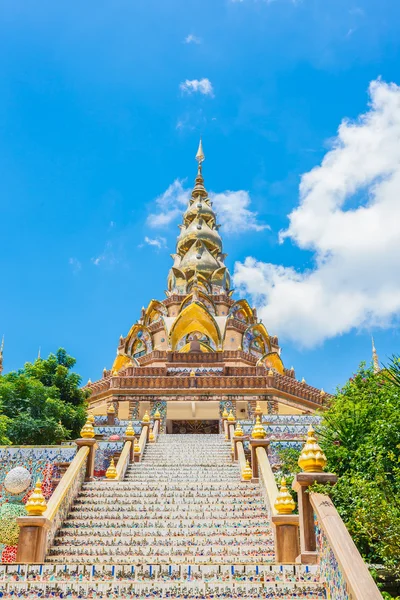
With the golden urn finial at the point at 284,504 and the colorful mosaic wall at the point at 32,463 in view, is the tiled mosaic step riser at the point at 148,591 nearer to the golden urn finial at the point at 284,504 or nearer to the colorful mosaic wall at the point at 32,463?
the golden urn finial at the point at 284,504

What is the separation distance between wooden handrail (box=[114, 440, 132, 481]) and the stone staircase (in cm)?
17

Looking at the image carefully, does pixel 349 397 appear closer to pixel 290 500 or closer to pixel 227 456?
pixel 290 500

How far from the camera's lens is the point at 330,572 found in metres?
5.55

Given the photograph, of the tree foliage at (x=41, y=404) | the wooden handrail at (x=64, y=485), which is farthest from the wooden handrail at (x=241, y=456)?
the tree foliage at (x=41, y=404)

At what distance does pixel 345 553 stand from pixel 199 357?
22462 millimetres

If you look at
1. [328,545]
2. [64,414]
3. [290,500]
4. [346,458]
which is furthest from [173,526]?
[64,414]

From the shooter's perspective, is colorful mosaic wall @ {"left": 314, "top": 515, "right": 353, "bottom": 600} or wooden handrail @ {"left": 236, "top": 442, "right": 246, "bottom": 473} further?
wooden handrail @ {"left": 236, "top": 442, "right": 246, "bottom": 473}

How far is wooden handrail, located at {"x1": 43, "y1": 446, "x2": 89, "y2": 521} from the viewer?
8.12 metres

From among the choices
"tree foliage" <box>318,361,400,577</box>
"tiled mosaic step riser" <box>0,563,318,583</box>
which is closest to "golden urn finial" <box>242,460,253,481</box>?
"tree foliage" <box>318,361,400,577</box>

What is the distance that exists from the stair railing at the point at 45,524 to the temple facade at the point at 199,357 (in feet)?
35.8

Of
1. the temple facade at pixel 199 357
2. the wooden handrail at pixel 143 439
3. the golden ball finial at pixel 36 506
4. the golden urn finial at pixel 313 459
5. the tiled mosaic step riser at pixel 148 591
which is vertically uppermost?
the temple facade at pixel 199 357

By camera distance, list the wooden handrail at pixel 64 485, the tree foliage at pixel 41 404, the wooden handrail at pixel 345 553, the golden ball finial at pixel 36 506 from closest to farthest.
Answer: the wooden handrail at pixel 345 553 < the golden ball finial at pixel 36 506 < the wooden handrail at pixel 64 485 < the tree foliage at pixel 41 404

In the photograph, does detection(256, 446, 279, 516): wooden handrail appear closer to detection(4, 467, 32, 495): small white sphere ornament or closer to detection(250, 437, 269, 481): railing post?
detection(250, 437, 269, 481): railing post

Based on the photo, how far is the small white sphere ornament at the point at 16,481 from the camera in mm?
13141
